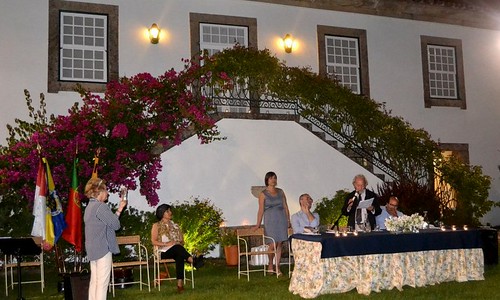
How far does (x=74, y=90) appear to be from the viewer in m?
12.0

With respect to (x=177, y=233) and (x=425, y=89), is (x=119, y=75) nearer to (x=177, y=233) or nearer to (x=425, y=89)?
(x=177, y=233)

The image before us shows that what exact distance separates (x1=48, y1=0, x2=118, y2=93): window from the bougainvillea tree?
1.00 meters

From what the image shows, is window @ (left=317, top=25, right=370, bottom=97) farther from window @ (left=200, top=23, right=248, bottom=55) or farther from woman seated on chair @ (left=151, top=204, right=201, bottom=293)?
woman seated on chair @ (left=151, top=204, right=201, bottom=293)

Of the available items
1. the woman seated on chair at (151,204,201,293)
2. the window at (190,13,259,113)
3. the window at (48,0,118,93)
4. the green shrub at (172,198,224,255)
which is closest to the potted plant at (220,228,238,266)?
the green shrub at (172,198,224,255)

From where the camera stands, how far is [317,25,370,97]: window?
14859 mm

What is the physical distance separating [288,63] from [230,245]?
5027 mm

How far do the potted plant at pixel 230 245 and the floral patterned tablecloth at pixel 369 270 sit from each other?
318 cm

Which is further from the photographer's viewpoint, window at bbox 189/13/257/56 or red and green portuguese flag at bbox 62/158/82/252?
window at bbox 189/13/257/56

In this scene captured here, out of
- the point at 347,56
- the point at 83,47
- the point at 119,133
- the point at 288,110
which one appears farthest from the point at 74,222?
the point at 347,56

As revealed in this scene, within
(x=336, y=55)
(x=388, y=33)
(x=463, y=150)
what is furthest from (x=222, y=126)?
(x=463, y=150)

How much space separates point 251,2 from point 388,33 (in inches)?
148

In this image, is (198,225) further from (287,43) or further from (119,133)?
(287,43)

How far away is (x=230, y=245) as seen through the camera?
36.6 feet

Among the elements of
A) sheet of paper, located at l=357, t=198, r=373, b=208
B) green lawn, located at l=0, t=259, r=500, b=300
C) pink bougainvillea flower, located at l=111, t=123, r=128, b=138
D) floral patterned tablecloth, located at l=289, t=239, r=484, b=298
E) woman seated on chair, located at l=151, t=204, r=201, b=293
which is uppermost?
pink bougainvillea flower, located at l=111, t=123, r=128, b=138
